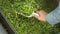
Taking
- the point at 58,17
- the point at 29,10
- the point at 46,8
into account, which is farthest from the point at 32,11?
the point at 58,17

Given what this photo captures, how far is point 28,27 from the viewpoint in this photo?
1847 millimetres

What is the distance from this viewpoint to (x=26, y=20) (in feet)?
6.04

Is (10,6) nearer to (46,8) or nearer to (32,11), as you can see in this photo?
(32,11)

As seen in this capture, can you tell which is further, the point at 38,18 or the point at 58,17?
the point at 38,18

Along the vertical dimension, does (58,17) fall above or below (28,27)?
above

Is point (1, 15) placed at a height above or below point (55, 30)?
above

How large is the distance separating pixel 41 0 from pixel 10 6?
323 mm

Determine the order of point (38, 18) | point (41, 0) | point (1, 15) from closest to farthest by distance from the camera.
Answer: point (1, 15) < point (38, 18) < point (41, 0)

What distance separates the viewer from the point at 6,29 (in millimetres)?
1695

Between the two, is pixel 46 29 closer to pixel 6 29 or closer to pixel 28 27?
pixel 28 27

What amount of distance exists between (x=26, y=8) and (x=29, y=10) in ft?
0.11

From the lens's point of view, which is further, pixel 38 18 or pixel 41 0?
pixel 41 0

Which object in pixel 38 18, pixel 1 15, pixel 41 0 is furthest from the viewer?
pixel 41 0

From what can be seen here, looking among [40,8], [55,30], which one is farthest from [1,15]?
[55,30]
